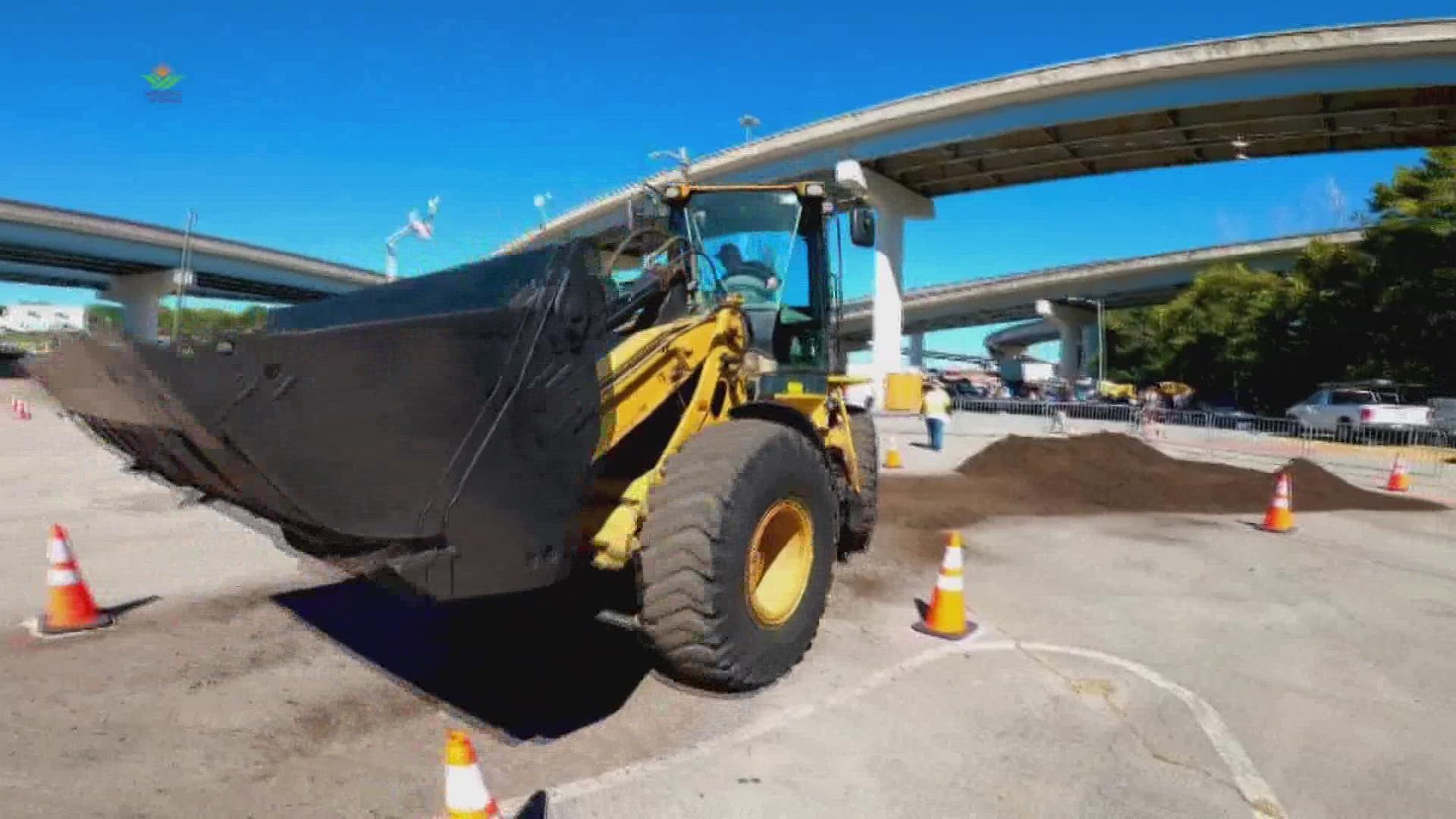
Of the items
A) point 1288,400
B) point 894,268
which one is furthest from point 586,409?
point 1288,400

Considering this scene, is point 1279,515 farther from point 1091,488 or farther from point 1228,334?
point 1228,334

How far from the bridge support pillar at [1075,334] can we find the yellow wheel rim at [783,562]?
62.3m

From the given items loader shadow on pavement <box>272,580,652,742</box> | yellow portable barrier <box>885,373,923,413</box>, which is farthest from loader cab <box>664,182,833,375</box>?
yellow portable barrier <box>885,373,923,413</box>

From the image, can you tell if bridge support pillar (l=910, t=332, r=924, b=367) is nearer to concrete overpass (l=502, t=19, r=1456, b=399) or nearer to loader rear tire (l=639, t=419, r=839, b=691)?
concrete overpass (l=502, t=19, r=1456, b=399)

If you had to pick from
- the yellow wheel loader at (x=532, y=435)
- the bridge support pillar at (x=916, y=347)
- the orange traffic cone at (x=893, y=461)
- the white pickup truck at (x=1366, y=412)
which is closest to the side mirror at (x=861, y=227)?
the yellow wheel loader at (x=532, y=435)

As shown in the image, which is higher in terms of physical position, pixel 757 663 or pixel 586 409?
pixel 586 409

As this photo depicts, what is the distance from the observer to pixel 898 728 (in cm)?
395

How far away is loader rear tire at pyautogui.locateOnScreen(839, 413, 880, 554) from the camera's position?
6969 mm

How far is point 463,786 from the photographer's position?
211 cm

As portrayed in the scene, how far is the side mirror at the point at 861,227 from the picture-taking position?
637 centimetres

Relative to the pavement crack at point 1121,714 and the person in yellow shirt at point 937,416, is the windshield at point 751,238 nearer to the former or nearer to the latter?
the pavement crack at point 1121,714

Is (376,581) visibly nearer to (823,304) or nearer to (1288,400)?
(823,304)

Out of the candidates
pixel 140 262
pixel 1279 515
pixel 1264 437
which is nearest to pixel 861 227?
pixel 1279 515

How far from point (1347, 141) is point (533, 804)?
108ft
